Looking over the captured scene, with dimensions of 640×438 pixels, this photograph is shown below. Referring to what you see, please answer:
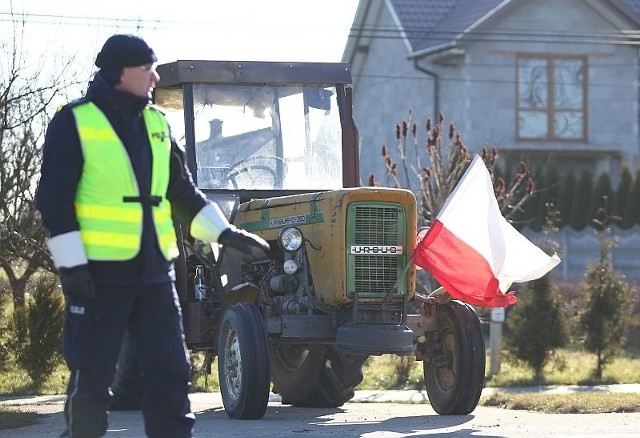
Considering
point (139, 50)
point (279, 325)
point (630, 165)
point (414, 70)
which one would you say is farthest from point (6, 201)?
point (630, 165)

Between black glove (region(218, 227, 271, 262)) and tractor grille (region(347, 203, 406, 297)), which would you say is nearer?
black glove (region(218, 227, 271, 262))

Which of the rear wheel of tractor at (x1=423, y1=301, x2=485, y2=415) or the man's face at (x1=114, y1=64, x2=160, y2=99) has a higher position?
the man's face at (x1=114, y1=64, x2=160, y2=99)

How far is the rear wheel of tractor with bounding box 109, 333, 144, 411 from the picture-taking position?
480 inches

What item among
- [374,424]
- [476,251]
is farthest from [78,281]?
[476,251]

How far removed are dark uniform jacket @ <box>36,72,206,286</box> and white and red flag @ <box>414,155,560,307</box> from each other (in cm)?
479

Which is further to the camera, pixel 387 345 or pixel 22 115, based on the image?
pixel 22 115

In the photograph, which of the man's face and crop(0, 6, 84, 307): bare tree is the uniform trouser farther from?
→ crop(0, 6, 84, 307): bare tree

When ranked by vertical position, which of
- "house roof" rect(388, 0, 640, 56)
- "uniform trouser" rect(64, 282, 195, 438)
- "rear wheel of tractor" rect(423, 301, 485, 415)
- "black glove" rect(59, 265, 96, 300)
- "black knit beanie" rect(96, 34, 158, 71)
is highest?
"house roof" rect(388, 0, 640, 56)

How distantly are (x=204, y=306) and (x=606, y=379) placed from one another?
6624 mm

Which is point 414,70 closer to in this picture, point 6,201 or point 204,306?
point 6,201

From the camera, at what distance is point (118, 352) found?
620 cm

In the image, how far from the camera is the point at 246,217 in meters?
12.0

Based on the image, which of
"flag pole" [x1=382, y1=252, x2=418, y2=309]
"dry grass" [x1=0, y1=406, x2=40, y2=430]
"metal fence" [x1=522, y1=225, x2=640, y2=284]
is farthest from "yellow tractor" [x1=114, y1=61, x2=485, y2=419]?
"metal fence" [x1=522, y1=225, x2=640, y2=284]

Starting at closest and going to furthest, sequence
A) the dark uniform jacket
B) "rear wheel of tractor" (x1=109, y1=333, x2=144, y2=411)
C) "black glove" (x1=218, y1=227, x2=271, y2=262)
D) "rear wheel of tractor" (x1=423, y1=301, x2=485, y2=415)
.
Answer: the dark uniform jacket, "black glove" (x1=218, y1=227, x2=271, y2=262), "rear wheel of tractor" (x1=423, y1=301, x2=485, y2=415), "rear wheel of tractor" (x1=109, y1=333, x2=144, y2=411)
